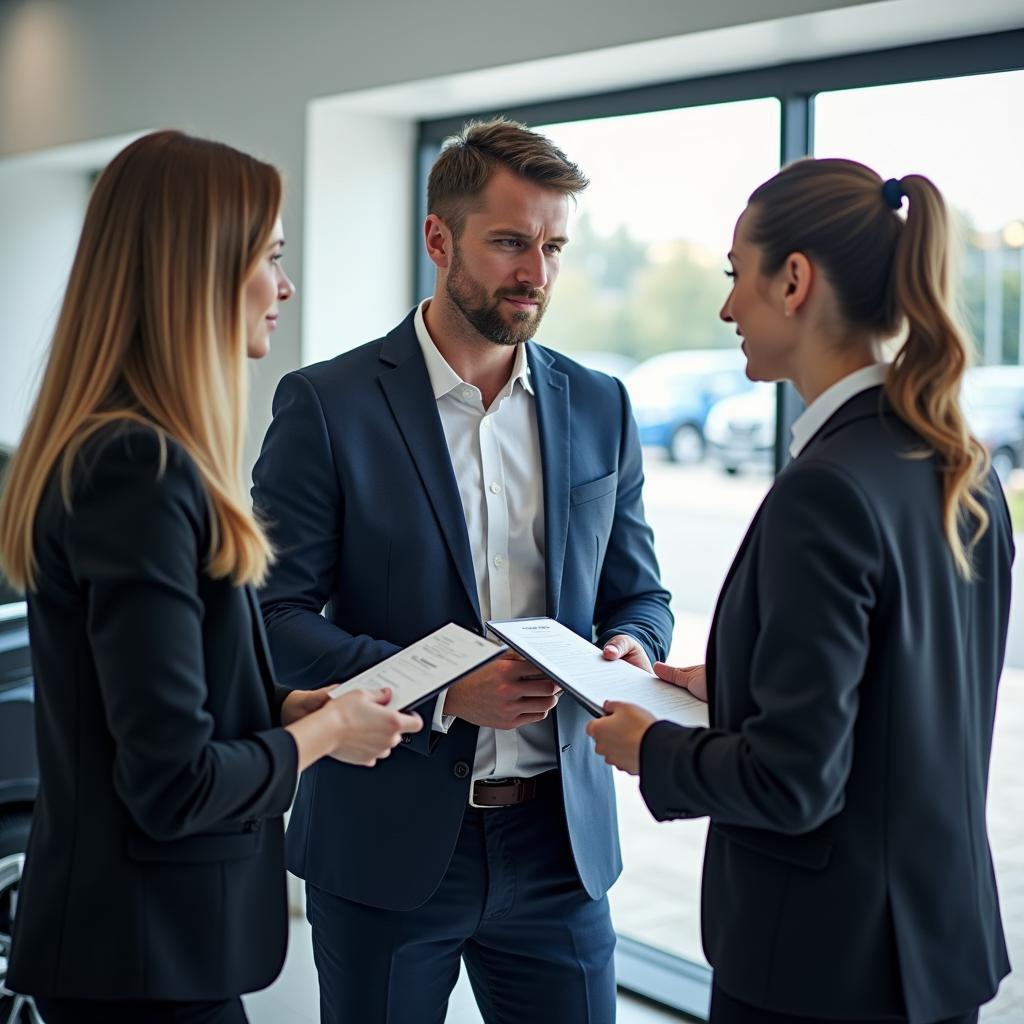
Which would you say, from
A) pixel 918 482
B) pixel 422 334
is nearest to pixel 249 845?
pixel 918 482

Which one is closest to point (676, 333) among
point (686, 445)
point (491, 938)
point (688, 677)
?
point (686, 445)

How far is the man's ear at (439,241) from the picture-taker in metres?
2.01

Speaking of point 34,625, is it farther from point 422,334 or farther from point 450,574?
point 422,334

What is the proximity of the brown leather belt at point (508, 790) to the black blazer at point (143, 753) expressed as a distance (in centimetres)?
52

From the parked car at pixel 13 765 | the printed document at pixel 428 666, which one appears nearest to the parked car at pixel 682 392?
the parked car at pixel 13 765

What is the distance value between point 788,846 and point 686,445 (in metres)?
1.98

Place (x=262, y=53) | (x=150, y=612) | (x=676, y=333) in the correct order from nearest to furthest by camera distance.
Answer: (x=150, y=612) → (x=676, y=333) → (x=262, y=53)

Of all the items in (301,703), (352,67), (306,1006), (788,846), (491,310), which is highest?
(352,67)

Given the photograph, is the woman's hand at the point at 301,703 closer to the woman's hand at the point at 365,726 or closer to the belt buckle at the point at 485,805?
the woman's hand at the point at 365,726

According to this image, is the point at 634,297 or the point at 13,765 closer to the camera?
the point at 13,765

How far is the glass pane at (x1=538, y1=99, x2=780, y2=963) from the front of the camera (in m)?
3.01

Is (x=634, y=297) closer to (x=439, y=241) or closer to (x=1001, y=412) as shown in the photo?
(x=1001, y=412)

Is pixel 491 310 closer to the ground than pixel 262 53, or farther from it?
closer to the ground

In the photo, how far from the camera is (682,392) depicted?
10.5ft
